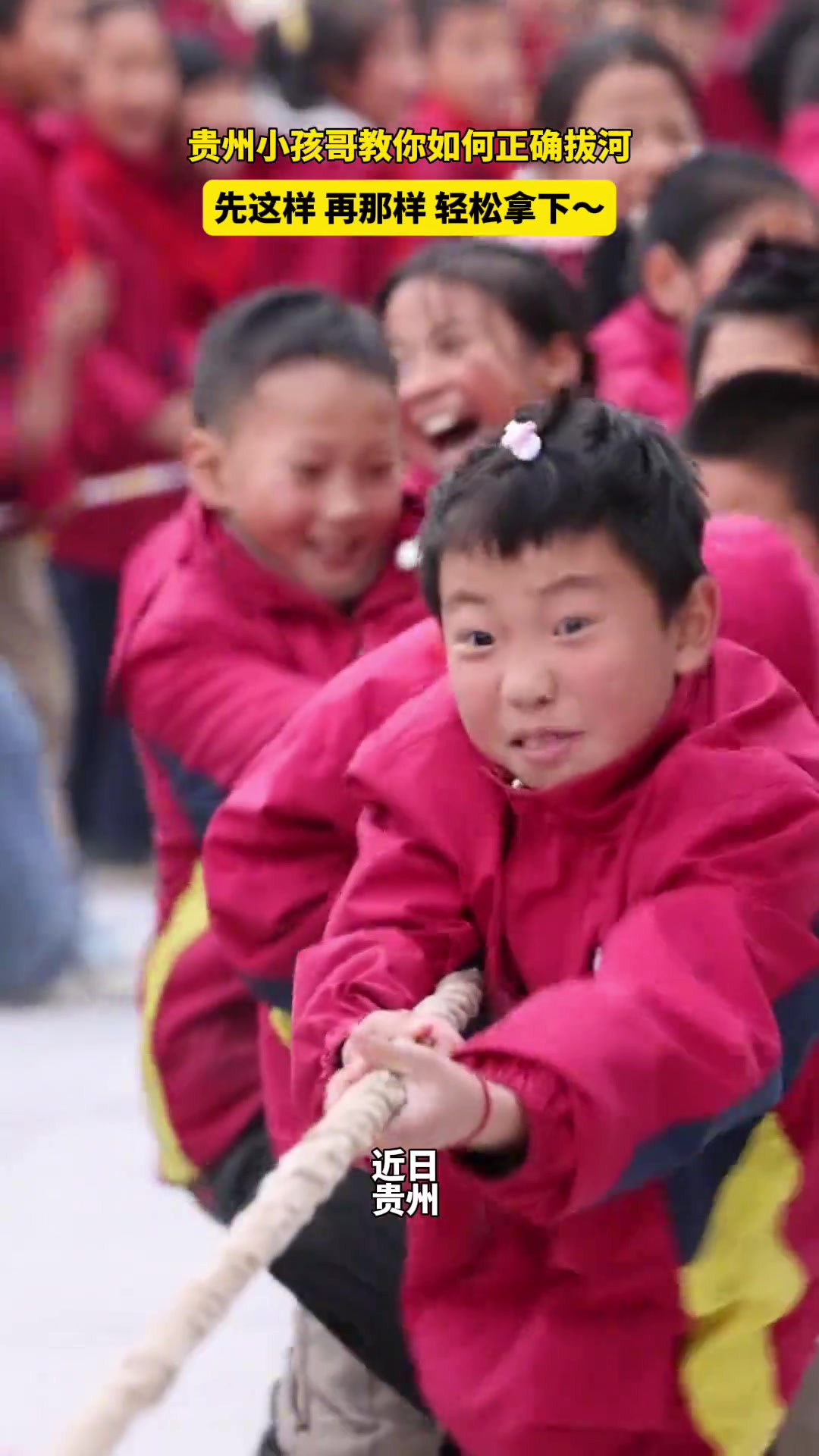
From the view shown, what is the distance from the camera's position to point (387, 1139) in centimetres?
76

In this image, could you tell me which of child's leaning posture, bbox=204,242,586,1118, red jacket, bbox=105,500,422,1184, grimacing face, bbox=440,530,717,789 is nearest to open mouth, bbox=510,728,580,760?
grimacing face, bbox=440,530,717,789

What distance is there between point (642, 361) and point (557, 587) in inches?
43.4

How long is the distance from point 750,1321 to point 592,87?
165 centimetres

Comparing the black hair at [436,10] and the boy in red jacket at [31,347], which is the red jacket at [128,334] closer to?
the boy in red jacket at [31,347]

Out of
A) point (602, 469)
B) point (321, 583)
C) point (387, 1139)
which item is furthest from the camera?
point (321, 583)

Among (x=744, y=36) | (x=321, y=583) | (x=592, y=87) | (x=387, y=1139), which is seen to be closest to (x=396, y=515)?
(x=321, y=583)

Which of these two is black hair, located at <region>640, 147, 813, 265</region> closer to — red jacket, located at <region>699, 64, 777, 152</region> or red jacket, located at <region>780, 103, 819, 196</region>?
red jacket, located at <region>780, 103, 819, 196</region>

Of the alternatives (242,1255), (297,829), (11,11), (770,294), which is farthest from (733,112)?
(242,1255)

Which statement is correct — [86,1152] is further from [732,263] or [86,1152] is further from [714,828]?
[714,828]

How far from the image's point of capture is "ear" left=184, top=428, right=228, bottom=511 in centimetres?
132

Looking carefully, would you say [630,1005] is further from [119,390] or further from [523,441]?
[119,390]

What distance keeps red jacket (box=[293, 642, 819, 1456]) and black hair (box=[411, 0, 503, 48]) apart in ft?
8.00

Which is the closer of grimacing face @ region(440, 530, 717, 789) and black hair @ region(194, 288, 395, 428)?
grimacing face @ region(440, 530, 717, 789)

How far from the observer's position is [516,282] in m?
1.49
